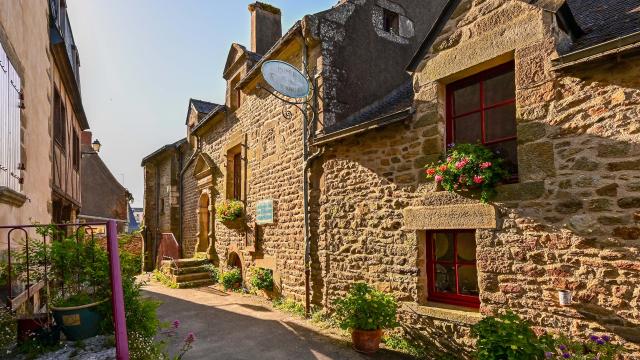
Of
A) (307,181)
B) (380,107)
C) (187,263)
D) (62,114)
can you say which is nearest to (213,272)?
(187,263)

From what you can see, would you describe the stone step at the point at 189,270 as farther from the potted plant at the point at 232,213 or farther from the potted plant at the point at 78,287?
the potted plant at the point at 78,287

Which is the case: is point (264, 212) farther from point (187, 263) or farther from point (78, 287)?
point (78, 287)

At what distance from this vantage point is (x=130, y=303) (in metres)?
3.47

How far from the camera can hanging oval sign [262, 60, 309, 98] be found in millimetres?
6523

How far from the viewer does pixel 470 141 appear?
5.38 meters

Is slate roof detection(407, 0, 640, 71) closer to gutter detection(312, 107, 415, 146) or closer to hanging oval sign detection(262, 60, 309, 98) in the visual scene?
gutter detection(312, 107, 415, 146)

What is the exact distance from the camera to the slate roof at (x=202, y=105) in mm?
15288

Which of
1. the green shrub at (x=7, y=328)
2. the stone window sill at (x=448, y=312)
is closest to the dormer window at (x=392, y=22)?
the stone window sill at (x=448, y=312)

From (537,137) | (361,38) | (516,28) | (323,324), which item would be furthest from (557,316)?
(361,38)

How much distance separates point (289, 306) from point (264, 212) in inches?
87.2

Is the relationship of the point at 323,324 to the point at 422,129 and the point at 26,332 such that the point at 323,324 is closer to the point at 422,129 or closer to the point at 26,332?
the point at 422,129

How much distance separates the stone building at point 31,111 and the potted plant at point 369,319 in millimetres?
4168

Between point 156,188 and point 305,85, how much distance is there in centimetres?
1273

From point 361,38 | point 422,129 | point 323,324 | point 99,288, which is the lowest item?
point 323,324
